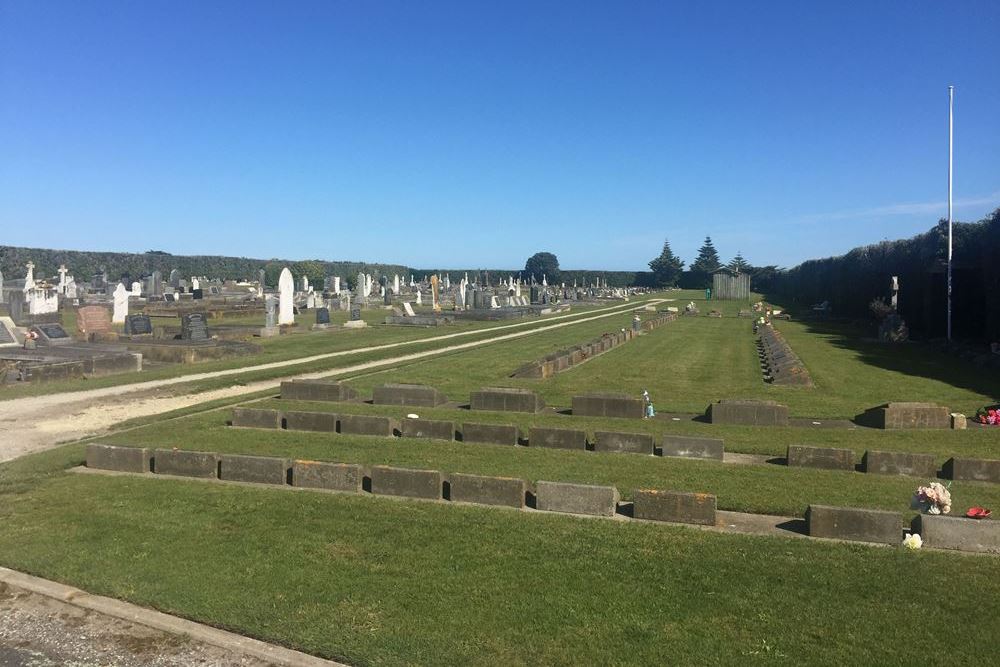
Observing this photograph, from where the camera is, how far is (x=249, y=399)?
18391 millimetres

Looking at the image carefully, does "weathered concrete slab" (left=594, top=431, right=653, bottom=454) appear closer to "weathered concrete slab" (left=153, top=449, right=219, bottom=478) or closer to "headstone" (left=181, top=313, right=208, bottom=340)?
"weathered concrete slab" (left=153, top=449, right=219, bottom=478)

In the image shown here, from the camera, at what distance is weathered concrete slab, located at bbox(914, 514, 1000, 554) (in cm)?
800

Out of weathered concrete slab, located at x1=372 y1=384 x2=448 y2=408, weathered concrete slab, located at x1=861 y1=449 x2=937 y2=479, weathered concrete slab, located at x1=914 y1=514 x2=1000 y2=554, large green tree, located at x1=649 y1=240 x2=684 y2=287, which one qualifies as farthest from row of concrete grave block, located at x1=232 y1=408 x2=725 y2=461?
large green tree, located at x1=649 y1=240 x2=684 y2=287

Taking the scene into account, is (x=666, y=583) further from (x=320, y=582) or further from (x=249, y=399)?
(x=249, y=399)

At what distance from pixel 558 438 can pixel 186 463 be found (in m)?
6.05

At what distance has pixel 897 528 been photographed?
26.9 ft

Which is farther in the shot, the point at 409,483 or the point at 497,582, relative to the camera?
the point at 409,483

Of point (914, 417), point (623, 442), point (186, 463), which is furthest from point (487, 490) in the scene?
point (914, 417)

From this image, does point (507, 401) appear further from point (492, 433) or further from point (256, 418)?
point (256, 418)

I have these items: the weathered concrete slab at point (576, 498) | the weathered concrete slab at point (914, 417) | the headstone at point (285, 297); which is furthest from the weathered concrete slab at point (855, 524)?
the headstone at point (285, 297)

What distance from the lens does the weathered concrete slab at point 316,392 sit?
702 inches

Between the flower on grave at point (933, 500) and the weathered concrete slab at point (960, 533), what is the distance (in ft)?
1.53

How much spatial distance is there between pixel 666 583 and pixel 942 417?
1030cm

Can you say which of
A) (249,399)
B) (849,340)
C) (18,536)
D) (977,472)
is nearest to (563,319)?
(849,340)
